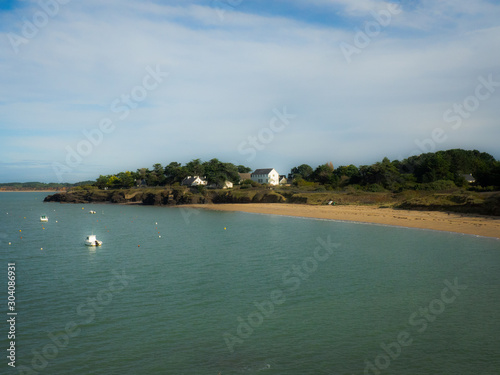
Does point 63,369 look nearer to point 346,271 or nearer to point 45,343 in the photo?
point 45,343

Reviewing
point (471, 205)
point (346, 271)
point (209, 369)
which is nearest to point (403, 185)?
point (471, 205)

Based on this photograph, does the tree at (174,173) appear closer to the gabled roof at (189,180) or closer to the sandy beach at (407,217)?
the gabled roof at (189,180)

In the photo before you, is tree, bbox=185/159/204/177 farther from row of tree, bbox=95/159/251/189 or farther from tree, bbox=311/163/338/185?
tree, bbox=311/163/338/185

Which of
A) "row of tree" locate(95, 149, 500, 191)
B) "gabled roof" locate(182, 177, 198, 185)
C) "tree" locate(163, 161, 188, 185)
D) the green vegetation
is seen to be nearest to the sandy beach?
the green vegetation

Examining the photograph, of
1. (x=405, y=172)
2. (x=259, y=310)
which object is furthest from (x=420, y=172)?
(x=259, y=310)

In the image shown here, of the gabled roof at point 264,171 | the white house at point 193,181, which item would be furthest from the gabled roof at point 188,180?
the gabled roof at point 264,171

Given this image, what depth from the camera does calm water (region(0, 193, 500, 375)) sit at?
11484mm

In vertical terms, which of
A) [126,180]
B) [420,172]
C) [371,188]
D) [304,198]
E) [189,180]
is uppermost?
[420,172]

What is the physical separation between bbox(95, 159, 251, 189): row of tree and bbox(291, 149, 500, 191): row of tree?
101 ft

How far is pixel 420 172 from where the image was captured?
81.1 m

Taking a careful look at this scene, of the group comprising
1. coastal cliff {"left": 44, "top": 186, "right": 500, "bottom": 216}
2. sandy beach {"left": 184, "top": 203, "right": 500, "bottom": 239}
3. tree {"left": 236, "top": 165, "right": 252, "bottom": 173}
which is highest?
tree {"left": 236, "top": 165, "right": 252, "bottom": 173}

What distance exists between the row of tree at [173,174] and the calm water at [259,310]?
79718mm

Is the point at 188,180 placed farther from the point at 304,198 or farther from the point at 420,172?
the point at 420,172

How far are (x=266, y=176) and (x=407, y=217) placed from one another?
91580 millimetres
